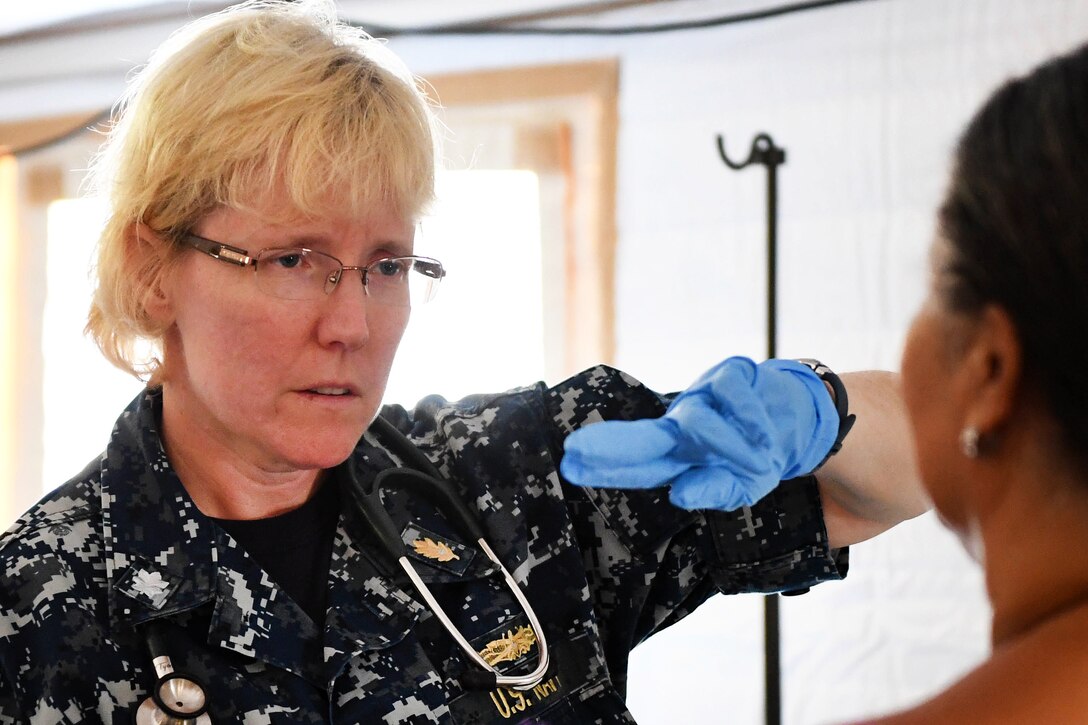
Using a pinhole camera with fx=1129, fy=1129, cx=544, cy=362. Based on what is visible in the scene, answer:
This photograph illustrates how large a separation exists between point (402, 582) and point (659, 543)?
279 mm

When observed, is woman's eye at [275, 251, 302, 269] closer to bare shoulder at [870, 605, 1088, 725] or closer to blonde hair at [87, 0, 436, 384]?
blonde hair at [87, 0, 436, 384]

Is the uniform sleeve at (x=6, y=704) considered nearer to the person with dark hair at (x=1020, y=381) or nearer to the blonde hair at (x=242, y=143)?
the blonde hair at (x=242, y=143)

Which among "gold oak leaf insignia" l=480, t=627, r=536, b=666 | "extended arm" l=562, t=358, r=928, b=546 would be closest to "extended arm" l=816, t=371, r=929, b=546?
"extended arm" l=562, t=358, r=928, b=546

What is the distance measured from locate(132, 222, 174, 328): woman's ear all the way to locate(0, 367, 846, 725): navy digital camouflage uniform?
0.11 m

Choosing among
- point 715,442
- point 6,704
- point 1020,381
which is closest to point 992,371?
point 1020,381

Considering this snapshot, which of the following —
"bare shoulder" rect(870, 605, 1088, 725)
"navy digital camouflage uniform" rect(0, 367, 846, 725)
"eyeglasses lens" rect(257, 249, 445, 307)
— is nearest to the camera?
"bare shoulder" rect(870, 605, 1088, 725)

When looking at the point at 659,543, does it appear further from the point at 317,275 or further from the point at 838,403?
the point at 317,275

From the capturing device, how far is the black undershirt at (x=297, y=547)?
1165 millimetres

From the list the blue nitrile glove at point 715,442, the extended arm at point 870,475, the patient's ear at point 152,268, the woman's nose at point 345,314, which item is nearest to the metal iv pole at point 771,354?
the extended arm at point 870,475

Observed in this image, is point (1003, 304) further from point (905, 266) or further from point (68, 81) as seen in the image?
point (68, 81)

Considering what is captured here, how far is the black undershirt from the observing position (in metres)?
1.17

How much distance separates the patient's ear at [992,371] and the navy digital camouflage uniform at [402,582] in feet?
1.81

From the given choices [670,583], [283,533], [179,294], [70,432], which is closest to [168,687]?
→ [283,533]

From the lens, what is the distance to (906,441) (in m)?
1.25
